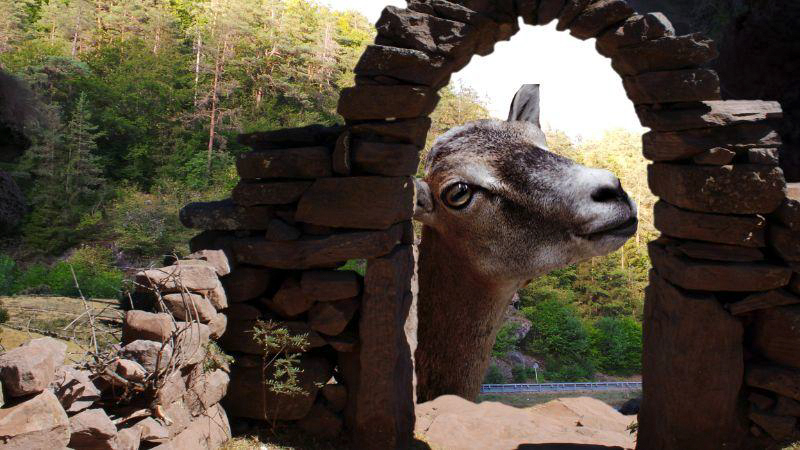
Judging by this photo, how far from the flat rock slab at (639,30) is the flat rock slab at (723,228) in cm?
120

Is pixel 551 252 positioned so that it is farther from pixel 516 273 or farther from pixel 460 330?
pixel 460 330

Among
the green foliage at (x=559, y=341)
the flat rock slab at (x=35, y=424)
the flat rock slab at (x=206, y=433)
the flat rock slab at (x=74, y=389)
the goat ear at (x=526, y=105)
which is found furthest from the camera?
the green foliage at (x=559, y=341)

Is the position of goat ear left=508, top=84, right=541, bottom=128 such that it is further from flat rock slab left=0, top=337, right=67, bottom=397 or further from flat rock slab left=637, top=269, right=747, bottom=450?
flat rock slab left=0, top=337, right=67, bottom=397

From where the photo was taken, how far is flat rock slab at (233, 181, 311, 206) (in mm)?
4250

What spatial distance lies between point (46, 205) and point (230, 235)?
40.5 ft

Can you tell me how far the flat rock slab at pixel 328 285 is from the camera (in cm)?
419

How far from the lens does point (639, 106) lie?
4398 millimetres

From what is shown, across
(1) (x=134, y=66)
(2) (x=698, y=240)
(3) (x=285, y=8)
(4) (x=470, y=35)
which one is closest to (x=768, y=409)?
(2) (x=698, y=240)

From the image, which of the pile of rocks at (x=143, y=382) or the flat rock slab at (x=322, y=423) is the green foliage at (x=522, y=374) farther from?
the pile of rocks at (x=143, y=382)

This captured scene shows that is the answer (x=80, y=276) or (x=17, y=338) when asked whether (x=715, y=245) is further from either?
(x=80, y=276)

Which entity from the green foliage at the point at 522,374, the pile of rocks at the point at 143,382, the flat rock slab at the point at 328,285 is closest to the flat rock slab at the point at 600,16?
the flat rock slab at the point at 328,285

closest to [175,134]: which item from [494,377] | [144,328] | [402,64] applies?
[494,377]

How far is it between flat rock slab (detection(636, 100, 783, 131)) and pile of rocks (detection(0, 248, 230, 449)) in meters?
3.20

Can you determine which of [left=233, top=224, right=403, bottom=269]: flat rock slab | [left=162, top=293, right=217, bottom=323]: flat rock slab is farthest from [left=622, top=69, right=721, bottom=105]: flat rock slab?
[left=162, top=293, right=217, bottom=323]: flat rock slab
